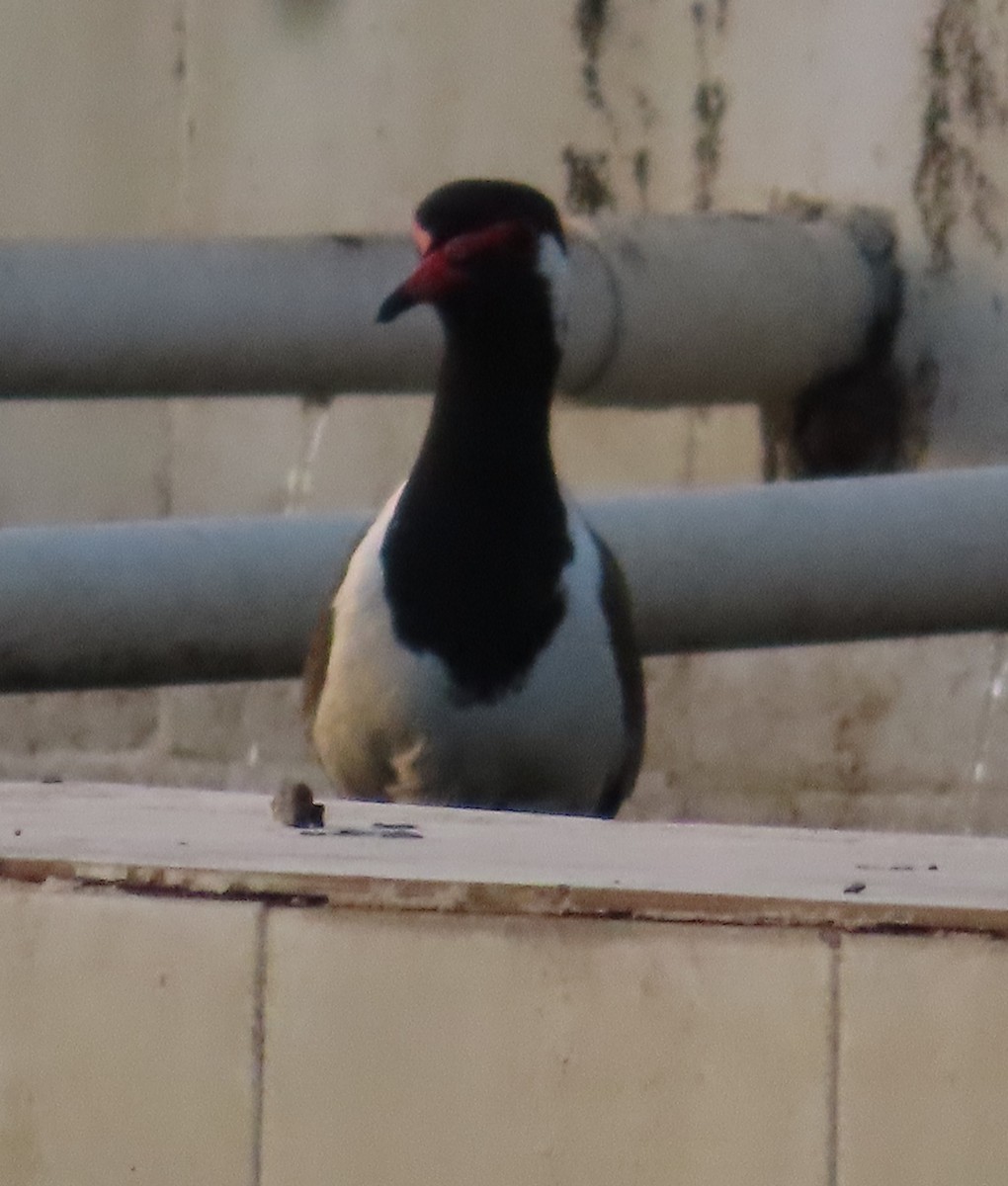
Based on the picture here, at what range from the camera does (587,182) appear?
12.7 ft

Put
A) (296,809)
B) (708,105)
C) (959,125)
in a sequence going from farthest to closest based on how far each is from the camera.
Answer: (708,105), (959,125), (296,809)

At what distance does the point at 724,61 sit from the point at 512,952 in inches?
106

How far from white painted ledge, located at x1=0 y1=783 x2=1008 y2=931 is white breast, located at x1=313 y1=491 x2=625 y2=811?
24.9 inches

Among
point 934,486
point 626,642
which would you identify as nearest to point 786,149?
point 934,486

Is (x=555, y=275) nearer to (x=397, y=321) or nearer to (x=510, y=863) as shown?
(x=397, y=321)

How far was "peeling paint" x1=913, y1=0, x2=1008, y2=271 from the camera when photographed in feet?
11.0

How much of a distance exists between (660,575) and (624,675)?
0.94ft

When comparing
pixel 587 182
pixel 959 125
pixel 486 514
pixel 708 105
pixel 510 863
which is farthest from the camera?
pixel 587 182

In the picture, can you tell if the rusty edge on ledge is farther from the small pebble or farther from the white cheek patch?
the white cheek patch

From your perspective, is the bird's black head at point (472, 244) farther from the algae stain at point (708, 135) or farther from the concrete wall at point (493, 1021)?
the algae stain at point (708, 135)

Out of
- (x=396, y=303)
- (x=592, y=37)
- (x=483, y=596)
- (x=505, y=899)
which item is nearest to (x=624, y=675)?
(x=483, y=596)

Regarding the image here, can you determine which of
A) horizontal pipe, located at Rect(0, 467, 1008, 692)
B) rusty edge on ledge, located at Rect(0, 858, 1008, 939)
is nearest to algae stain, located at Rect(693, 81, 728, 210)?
horizontal pipe, located at Rect(0, 467, 1008, 692)

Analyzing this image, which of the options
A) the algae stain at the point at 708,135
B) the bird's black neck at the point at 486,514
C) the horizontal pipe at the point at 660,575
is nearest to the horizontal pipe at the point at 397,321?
the algae stain at the point at 708,135

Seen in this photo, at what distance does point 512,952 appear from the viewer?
47.0 inches
